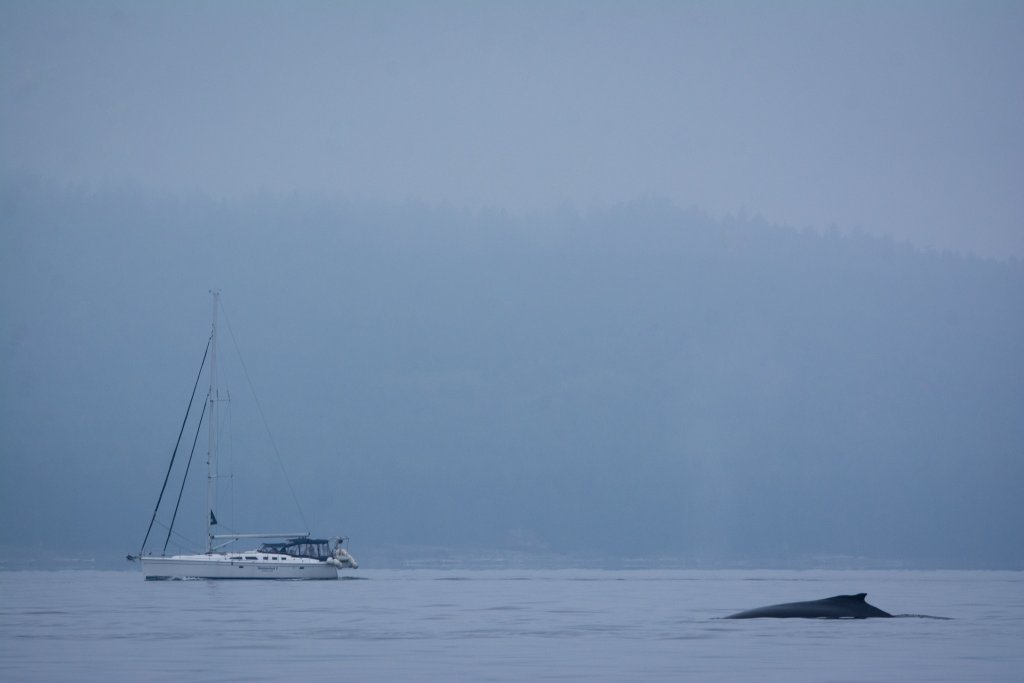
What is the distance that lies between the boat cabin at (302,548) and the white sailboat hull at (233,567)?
2.34 metres

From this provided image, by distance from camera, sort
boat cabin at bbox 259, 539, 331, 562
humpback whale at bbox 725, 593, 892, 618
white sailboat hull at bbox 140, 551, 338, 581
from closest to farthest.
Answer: humpback whale at bbox 725, 593, 892, 618, white sailboat hull at bbox 140, 551, 338, 581, boat cabin at bbox 259, 539, 331, 562

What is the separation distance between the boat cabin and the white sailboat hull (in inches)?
91.9

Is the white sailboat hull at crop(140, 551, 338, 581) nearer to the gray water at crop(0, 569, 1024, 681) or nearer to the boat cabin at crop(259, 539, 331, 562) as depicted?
the boat cabin at crop(259, 539, 331, 562)

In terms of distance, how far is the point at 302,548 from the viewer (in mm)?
126562

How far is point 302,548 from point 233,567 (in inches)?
444

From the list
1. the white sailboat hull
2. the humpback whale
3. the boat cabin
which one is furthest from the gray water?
the boat cabin

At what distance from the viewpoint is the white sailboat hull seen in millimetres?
115125

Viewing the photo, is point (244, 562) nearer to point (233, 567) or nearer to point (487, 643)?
point (233, 567)

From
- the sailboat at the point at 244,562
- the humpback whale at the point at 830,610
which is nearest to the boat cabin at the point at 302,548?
the sailboat at the point at 244,562

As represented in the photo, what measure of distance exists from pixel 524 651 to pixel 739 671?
7.78 metres

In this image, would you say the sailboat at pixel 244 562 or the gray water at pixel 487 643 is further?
the sailboat at pixel 244 562

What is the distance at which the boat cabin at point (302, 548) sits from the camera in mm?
123062

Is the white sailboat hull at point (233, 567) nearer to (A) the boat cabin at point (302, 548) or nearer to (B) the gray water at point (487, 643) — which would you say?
(A) the boat cabin at point (302, 548)

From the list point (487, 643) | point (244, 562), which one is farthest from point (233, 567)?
point (487, 643)
